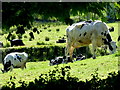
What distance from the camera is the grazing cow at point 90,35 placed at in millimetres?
18578

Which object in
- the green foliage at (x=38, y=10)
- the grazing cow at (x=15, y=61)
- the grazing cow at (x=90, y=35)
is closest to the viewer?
the green foliage at (x=38, y=10)

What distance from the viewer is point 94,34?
61.7 ft

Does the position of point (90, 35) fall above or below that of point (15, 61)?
above

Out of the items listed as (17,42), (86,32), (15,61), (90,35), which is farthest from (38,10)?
(17,42)

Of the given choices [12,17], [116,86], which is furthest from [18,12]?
[116,86]

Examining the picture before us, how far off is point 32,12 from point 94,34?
1156 cm

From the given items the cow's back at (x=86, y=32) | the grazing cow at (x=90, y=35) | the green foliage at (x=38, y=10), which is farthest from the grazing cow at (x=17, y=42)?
the green foliage at (x=38, y=10)

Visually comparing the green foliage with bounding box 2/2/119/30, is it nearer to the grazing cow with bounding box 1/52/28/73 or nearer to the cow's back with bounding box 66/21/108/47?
the cow's back with bounding box 66/21/108/47

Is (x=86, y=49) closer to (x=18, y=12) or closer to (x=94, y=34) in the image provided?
(x=94, y=34)

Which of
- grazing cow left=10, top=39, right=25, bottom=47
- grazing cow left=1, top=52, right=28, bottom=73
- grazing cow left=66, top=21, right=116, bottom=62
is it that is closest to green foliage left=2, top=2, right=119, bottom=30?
grazing cow left=66, top=21, right=116, bottom=62

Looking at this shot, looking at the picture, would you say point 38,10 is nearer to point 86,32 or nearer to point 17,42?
point 86,32

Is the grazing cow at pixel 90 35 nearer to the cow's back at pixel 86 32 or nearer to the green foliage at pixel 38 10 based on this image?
the cow's back at pixel 86 32

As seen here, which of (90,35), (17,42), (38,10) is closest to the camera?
(38,10)

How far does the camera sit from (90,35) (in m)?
19.1
